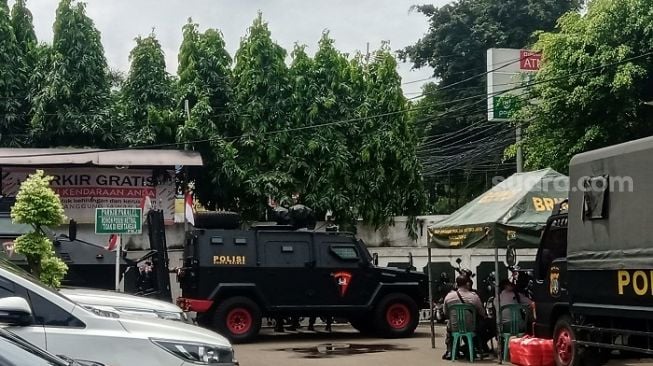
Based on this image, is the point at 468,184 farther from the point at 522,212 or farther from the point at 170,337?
the point at 170,337

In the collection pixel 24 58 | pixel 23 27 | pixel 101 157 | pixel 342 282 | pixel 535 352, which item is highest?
pixel 23 27

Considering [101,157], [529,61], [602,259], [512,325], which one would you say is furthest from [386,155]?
[602,259]

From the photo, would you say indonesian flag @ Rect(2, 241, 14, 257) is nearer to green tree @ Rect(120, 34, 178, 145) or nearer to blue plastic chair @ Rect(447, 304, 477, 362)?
green tree @ Rect(120, 34, 178, 145)

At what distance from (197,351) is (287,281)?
10089 mm

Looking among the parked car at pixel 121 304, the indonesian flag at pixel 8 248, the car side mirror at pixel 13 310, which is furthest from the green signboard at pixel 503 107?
the car side mirror at pixel 13 310

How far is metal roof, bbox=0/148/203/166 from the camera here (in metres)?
20.3

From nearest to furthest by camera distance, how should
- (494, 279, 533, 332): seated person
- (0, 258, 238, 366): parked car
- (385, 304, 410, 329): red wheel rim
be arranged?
(0, 258, 238, 366): parked car < (494, 279, 533, 332): seated person < (385, 304, 410, 329): red wheel rim

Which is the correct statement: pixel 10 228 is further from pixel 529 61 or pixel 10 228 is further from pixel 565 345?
pixel 529 61

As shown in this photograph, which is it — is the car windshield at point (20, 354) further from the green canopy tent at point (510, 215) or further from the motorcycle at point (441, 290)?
the motorcycle at point (441, 290)

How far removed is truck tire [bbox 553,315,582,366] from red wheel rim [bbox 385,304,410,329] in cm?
574

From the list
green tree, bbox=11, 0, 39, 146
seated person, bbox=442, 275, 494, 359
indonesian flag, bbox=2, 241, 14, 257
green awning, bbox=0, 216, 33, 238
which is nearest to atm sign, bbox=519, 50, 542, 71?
seated person, bbox=442, 275, 494, 359

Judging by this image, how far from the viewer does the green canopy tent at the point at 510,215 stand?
12180 millimetres

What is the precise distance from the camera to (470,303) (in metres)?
12.8

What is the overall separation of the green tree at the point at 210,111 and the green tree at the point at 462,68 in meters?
13.1
